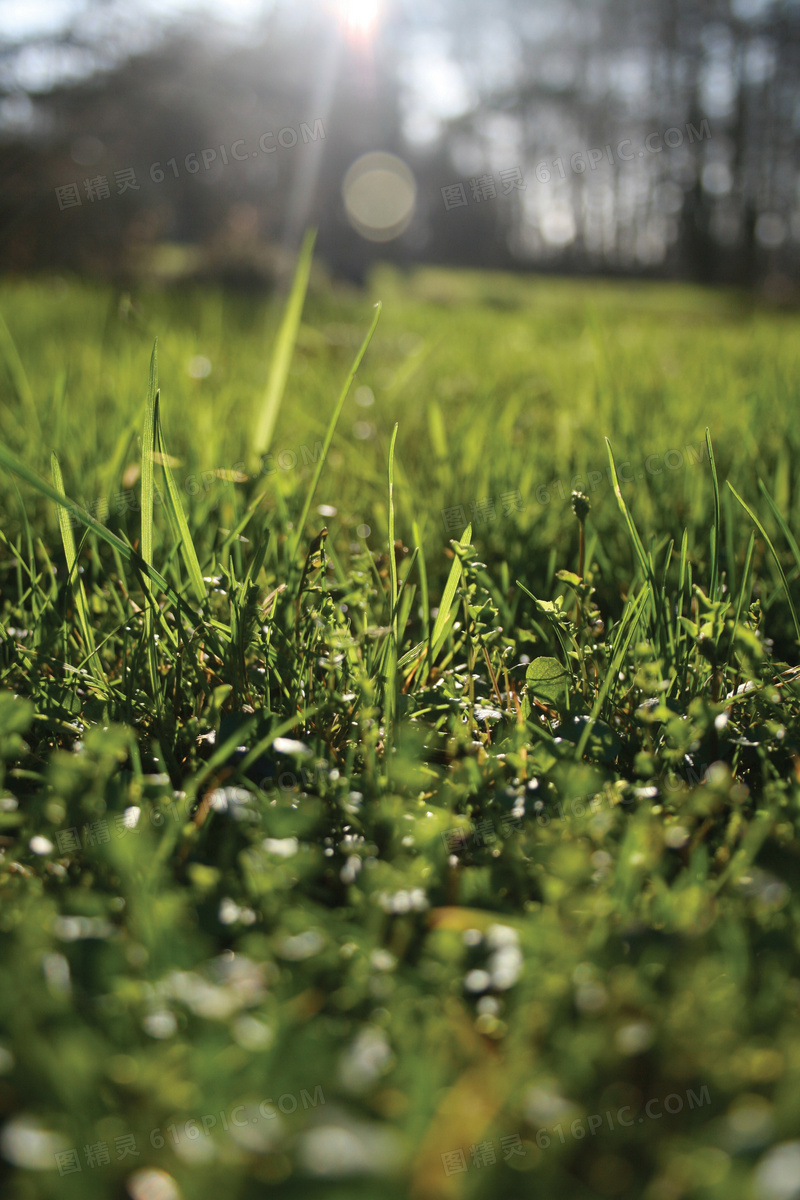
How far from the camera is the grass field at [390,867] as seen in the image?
1.63 ft

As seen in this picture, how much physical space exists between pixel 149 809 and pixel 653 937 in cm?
50

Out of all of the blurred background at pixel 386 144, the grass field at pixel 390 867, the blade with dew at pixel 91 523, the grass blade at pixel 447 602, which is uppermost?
the blurred background at pixel 386 144

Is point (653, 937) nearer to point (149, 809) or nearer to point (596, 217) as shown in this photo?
point (149, 809)

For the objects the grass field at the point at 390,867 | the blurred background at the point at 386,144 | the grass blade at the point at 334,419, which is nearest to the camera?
the grass field at the point at 390,867

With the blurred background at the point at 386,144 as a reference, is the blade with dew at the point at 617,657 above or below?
below

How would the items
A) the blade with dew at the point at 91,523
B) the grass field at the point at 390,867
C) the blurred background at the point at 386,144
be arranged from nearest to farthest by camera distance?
the grass field at the point at 390,867 → the blade with dew at the point at 91,523 → the blurred background at the point at 386,144

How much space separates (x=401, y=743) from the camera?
0.76m

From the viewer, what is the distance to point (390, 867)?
0.71 metres

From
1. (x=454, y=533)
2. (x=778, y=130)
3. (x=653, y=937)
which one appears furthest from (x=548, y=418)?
(x=778, y=130)

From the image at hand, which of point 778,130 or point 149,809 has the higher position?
point 778,130

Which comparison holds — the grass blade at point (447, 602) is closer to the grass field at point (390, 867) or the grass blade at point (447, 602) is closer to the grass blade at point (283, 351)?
the grass field at point (390, 867)

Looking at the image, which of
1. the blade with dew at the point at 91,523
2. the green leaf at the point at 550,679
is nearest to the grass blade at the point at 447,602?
the green leaf at the point at 550,679

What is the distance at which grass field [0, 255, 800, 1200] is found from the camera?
0.50 meters

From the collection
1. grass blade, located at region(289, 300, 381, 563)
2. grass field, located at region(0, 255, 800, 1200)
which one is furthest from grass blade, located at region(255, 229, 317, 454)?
grass blade, located at region(289, 300, 381, 563)
